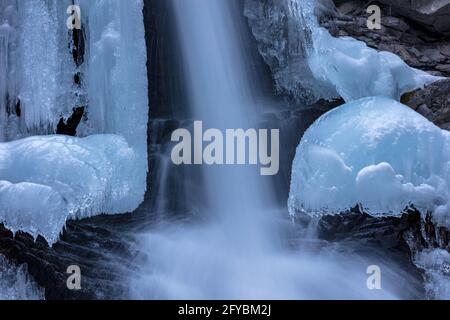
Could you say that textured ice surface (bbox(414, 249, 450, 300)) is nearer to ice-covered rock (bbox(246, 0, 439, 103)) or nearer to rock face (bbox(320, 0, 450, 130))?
rock face (bbox(320, 0, 450, 130))

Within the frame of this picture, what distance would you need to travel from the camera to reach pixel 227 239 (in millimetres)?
4332

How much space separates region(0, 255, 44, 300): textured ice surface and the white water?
2.38 feet

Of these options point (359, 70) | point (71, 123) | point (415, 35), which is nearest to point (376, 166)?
point (359, 70)

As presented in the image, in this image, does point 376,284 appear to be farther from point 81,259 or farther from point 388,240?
point 81,259

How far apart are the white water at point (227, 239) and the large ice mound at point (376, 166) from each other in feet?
1.51

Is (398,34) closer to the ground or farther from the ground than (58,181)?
farther from the ground

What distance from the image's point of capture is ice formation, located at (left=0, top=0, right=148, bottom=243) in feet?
13.5

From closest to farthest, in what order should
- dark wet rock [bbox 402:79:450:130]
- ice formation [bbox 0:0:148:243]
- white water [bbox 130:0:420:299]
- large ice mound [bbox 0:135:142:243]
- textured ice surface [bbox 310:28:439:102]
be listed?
1. large ice mound [bbox 0:135:142:243]
2. white water [bbox 130:0:420:299]
3. ice formation [bbox 0:0:148:243]
4. textured ice surface [bbox 310:28:439:102]
5. dark wet rock [bbox 402:79:450:130]

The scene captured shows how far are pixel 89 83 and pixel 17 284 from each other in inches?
59.0

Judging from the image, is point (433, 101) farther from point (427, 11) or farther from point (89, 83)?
point (89, 83)

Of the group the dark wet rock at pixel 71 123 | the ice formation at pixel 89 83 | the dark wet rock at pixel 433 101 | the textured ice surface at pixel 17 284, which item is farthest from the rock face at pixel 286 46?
the textured ice surface at pixel 17 284

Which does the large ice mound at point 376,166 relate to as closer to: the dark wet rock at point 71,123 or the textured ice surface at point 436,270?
the textured ice surface at point 436,270

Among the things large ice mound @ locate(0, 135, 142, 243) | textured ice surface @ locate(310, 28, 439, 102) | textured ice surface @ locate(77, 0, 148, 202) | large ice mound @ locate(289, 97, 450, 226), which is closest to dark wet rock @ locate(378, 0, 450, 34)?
textured ice surface @ locate(310, 28, 439, 102)
